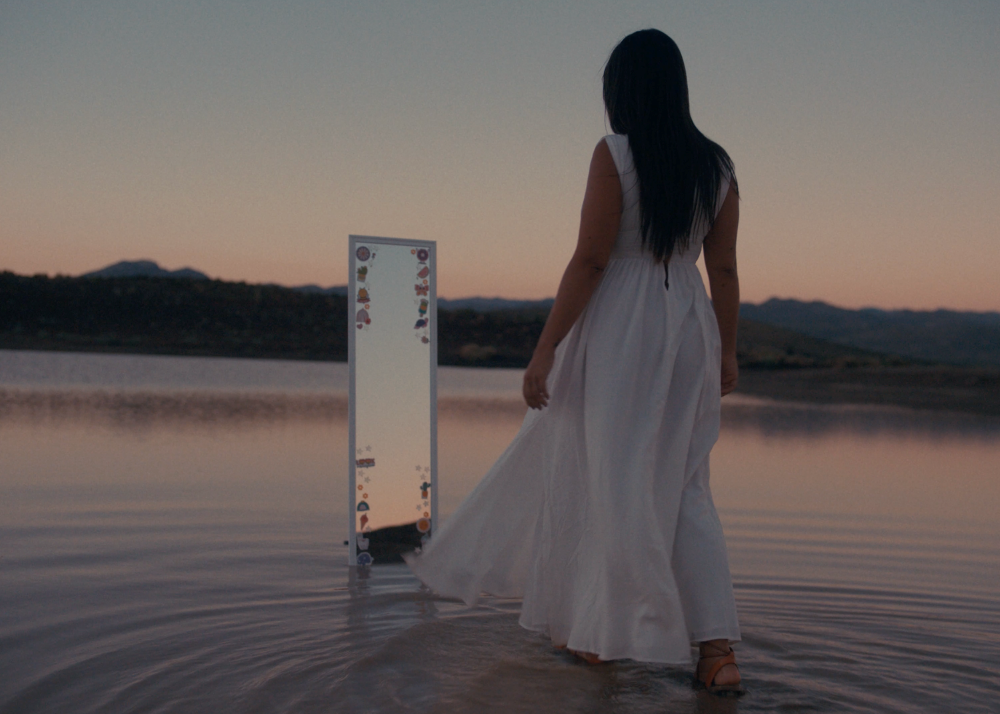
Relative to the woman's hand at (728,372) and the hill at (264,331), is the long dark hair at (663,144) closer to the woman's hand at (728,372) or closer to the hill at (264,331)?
the woman's hand at (728,372)

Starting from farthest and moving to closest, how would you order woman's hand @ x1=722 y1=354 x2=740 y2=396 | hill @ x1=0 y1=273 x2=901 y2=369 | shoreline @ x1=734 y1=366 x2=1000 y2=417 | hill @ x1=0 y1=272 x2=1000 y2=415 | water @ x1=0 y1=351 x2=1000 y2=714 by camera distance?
hill @ x1=0 y1=273 x2=901 y2=369 < hill @ x1=0 y1=272 x2=1000 y2=415 < shoreline @ x1=734 y1=366 x2=1000 y2=417 < woman's hand @ x1=722 y1=354 x2=740 y2=396 < water @ x1=0 y1=351 x2=1000 y2=714

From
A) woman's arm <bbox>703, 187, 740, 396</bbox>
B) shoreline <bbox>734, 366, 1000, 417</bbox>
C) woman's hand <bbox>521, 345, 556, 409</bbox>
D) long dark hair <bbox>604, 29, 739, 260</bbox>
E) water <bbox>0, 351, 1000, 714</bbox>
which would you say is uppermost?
long dark hair <bbox>604, 29, 739, 260</bbox>

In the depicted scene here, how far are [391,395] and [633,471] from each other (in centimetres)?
169

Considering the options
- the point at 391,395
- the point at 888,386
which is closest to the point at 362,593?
the point at 391,395

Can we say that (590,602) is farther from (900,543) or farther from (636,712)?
(900,543)

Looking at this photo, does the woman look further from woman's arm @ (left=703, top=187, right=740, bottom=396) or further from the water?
the water

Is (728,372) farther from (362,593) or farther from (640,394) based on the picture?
(362,593)

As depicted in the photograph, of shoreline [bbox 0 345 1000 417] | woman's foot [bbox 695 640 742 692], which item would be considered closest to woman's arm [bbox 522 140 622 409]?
woman's foot [bbox 695 640 742 692]

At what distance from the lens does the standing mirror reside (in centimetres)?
390

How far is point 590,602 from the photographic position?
8.29 ft

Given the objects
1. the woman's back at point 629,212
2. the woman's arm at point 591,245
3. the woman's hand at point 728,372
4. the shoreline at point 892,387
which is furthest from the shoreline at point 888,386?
the woman's arm at point 591,245

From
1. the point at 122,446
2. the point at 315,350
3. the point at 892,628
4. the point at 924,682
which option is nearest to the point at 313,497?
the point at 122,446

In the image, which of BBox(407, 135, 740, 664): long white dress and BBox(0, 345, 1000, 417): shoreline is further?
BBox(0, 345, 1000, 417): shoreline

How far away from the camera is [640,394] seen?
8.29 feet
